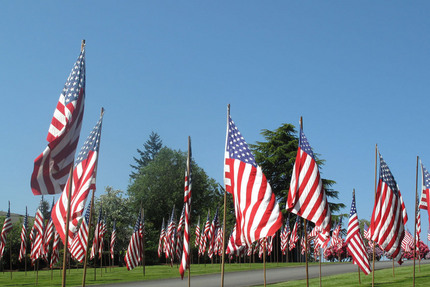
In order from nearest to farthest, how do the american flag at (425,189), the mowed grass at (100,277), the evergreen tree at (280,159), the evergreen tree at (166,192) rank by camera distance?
the american flag at (425,189)
the mowed grass at (100,277)
the evergreen tree at (280,159)
the evergreen tree at (166,192)

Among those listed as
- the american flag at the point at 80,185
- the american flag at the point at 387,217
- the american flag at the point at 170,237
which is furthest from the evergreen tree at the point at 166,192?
the american flag at the point at 80,185

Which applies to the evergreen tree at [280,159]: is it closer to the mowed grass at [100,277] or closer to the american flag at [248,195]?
the mowed grass at [100,277]

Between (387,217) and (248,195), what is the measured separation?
7523 mm

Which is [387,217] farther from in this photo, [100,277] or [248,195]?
[100,277]

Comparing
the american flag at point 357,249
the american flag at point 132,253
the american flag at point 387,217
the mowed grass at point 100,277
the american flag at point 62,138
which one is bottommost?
the mowed grass at point 100,277

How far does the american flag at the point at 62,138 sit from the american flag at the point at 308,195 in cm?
658

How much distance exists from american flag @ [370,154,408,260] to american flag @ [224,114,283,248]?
6.70 metres

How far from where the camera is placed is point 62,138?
11289 mm

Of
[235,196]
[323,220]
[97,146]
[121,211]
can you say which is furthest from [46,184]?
[121,211]

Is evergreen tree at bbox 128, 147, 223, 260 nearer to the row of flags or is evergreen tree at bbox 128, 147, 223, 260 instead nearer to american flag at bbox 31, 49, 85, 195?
the row of flags

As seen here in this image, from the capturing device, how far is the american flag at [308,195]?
14961 millimetres

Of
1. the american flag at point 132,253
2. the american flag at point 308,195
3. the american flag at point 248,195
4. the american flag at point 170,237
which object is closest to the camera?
the american flag at point 248,195

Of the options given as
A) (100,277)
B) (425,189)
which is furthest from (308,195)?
(100,277)

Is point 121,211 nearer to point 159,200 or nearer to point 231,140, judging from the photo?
point 159,200
